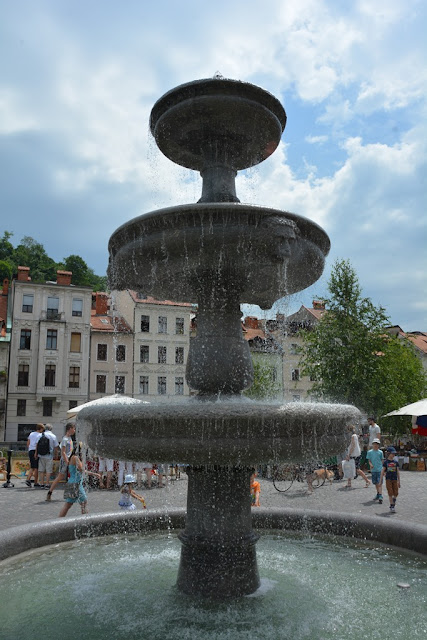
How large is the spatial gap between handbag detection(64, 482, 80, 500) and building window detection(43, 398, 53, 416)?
3576 centimetres

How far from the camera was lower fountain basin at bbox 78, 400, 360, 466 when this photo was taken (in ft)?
11.6

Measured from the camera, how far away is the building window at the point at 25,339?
42.8 metres

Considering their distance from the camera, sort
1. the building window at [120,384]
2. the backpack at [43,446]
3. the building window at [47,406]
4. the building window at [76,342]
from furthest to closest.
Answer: the building window at [120,384] < the building window at [76,342] < the building window at [47,406] < the backpack at [43,446]

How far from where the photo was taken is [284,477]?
48.3 ft

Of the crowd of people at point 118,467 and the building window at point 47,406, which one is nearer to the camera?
the crowd of people at point 118,467

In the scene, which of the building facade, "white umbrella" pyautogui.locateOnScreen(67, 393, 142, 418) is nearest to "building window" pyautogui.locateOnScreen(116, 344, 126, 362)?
the building facade

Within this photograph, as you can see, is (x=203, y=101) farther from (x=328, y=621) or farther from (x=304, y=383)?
(x=304, y=383)

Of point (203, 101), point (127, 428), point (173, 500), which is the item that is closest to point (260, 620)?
point (127, 428)

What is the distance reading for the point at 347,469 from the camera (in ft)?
46.3

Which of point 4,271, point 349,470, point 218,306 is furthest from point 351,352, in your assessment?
point 4,271

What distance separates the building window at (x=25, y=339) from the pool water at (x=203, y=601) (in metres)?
39.3

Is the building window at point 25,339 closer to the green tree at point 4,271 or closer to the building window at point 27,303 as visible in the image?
the building window at point 27,303

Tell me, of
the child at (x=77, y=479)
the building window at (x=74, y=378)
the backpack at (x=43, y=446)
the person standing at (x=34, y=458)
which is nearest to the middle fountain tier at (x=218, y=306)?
the child at (x=77, y=479)

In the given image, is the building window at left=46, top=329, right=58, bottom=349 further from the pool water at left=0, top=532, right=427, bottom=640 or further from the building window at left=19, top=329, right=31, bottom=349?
the pool water at left=0, top=532, right=427, bottom=640
